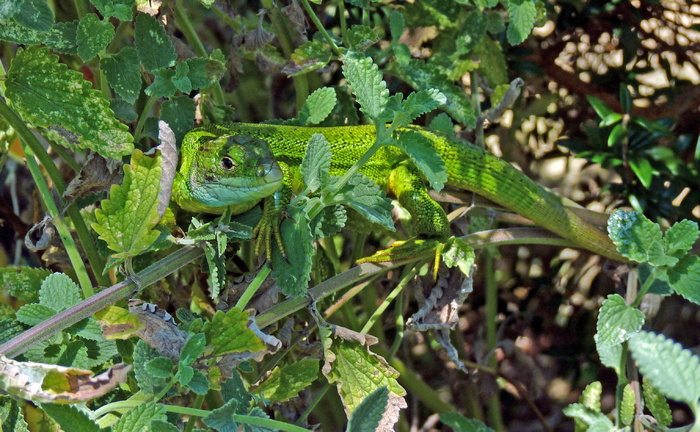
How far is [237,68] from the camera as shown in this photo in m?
1.56

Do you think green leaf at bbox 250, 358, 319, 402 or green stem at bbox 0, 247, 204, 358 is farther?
green leaf at bbox 250, 358, 319, 402

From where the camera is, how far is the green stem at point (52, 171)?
118 cm

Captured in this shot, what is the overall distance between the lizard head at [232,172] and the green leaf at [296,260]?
13 centimetres

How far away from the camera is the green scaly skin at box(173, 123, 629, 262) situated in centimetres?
124

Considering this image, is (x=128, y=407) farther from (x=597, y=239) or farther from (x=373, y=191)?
(x=597, y=239)

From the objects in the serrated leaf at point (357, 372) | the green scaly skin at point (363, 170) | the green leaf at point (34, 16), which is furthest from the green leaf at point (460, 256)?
the green leaf at point (34, 16)

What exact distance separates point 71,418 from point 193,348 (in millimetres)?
180

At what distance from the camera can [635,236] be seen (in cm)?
131

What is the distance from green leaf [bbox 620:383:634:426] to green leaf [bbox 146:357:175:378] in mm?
920

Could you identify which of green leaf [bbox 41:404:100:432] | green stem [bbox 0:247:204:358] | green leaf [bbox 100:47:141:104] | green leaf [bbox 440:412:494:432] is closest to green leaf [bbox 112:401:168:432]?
green leaf [bbox 41:404:100:432]

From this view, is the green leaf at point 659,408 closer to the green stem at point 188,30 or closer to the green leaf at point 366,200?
the green leaf at point 366,200

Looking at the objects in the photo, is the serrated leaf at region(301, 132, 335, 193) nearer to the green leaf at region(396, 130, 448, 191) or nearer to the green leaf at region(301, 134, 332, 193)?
the green leaf at region(301, 134, 332, 193)

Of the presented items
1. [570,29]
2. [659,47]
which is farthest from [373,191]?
[659,47]

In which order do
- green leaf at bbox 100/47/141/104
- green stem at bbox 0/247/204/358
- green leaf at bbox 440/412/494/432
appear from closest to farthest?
green stem at bbox 0/247/204/358 → green leaf at bbox 100/47/141/104 → green leaf at bbox 440/412/494/432
